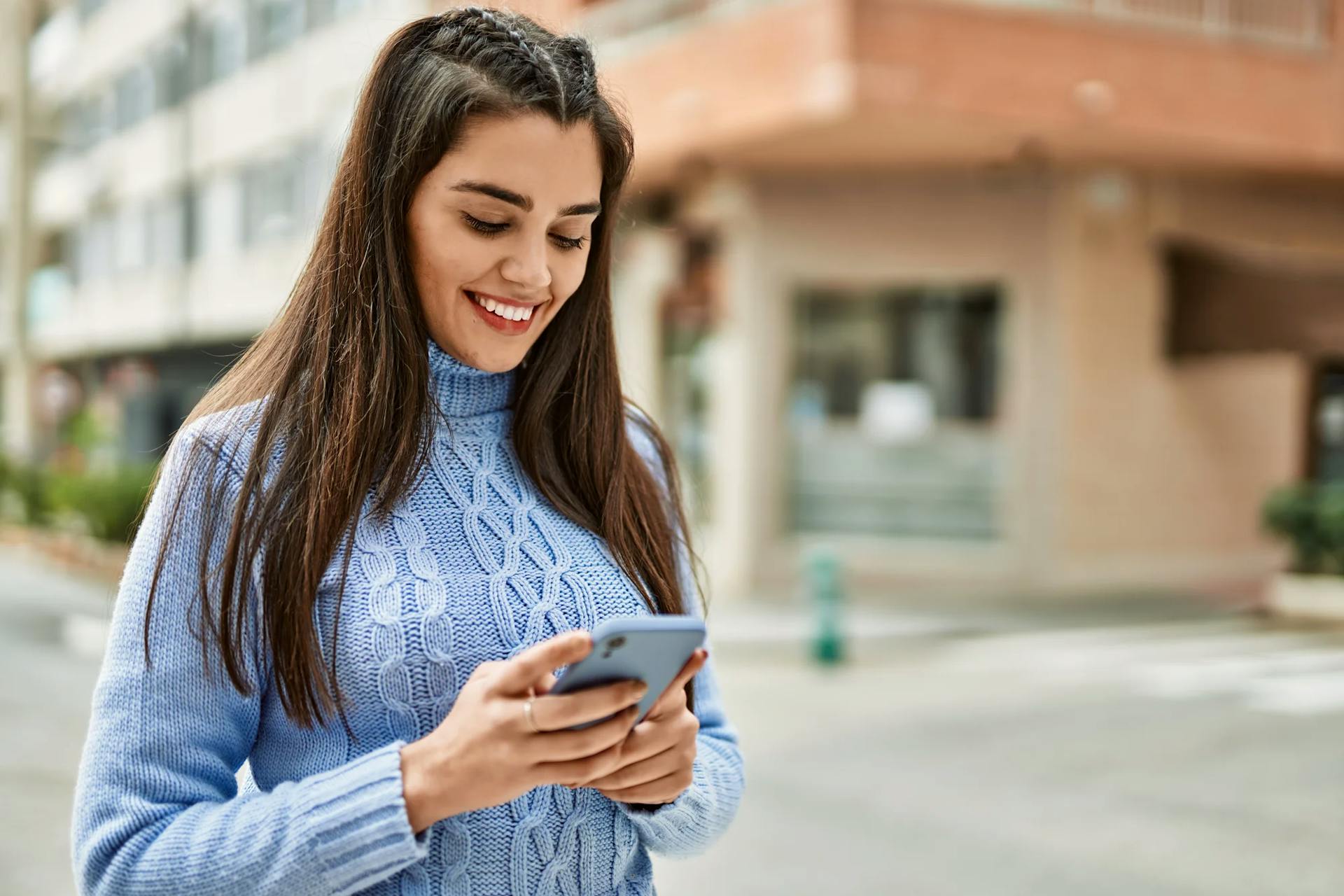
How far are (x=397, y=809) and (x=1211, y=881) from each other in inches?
175

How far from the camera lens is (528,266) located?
1.52 m

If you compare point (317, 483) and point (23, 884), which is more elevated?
point (317, 483)

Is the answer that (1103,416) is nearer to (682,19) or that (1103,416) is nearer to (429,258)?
(682,19)

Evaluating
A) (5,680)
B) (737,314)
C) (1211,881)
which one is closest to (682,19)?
(737,314)

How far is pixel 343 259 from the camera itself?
5.06ft

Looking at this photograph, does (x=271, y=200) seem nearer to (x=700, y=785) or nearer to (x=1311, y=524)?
(x=1311, y=524)

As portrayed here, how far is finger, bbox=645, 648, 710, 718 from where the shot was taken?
131 cm

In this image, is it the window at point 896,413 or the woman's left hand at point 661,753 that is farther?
Answer: the window at point 896,413

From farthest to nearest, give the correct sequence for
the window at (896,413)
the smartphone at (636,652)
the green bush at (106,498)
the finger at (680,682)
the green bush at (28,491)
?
the green bush at (28,491) < the green bush at (106,498) < the window at (896,413) < the finger at (680,682) < the smartphone at (636,652)

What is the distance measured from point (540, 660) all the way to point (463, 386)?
21.7 inches

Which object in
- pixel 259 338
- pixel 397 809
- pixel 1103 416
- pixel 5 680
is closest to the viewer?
pixel 397 809

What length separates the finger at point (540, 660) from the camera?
1190mm

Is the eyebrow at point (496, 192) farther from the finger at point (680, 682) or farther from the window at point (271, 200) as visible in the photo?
the window at point (271, 200)

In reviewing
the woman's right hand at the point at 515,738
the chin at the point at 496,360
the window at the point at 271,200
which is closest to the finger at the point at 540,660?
the woman's right hand at the point at 515,738
